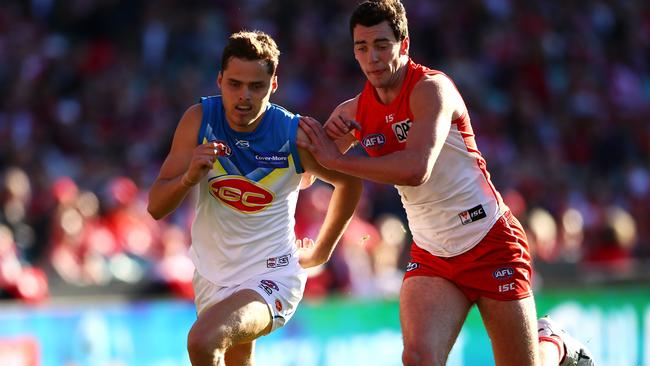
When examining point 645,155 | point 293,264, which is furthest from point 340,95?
point 293,264

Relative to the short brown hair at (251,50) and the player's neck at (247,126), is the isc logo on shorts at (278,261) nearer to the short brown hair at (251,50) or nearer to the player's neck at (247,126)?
the player's neck at (247,126)

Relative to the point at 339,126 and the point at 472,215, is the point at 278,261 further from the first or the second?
the point at 472,215

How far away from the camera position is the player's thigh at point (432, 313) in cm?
661

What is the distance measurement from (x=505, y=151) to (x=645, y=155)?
2971mm

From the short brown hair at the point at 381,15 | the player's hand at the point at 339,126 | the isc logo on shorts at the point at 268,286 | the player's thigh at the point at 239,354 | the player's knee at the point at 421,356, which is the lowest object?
the player's thigh at the point at 239,354

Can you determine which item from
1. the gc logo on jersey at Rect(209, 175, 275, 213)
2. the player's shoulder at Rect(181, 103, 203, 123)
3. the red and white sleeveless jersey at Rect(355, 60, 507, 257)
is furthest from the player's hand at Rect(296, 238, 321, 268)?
the player's shoulder at Rect(181, 103, 203, 123)

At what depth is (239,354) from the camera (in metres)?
7.15

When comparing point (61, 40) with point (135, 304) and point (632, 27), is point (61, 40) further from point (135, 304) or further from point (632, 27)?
point (632, 27)

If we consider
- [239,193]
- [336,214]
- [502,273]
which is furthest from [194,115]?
[502,273]

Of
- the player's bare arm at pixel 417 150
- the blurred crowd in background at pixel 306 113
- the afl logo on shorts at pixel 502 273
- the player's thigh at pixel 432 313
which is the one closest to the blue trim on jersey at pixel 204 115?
the player's bare arm at pixel 417 150

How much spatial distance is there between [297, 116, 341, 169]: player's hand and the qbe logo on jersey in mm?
352

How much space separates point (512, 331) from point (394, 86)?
5.05 feet

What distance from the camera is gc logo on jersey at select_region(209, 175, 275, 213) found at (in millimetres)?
6855

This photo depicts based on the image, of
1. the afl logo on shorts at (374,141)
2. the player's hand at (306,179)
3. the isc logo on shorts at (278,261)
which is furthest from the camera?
the player's hand at (306,179)
